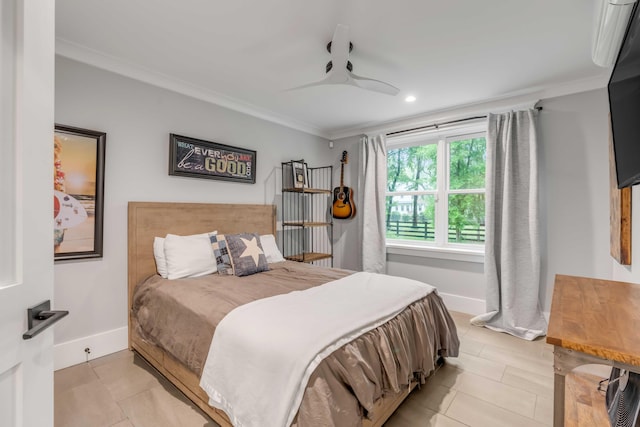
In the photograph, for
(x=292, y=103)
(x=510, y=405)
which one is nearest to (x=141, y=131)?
(x=292, y=103)

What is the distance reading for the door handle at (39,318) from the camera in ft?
2.18

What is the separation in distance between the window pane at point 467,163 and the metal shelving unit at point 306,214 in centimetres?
168

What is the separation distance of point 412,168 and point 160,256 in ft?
10.5

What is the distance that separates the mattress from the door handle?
885 mm

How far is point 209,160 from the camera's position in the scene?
9.85 ft

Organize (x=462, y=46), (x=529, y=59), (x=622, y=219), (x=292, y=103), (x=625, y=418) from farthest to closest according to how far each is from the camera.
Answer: (x=292, y=103), (x=529, y=59), (x=462, y=46), (x=622, y=219), (x=625, y=418)

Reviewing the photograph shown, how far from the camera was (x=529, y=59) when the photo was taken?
7.59 feet

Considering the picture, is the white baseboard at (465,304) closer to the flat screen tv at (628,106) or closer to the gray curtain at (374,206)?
the gray curtain at (374,206)

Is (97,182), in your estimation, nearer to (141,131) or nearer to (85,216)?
(85,216)

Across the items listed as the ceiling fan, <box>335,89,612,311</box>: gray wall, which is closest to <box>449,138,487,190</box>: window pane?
<box>335,89,612,311</box>: gray wall

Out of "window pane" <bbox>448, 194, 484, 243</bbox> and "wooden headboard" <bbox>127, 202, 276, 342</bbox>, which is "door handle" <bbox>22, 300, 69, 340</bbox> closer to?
"wooden headboard" <bbox>127, 202, 276, 342</bbox>

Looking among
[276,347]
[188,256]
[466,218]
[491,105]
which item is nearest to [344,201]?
[466,218]

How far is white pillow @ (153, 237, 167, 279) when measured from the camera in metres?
2.48

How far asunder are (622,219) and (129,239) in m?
3.73
